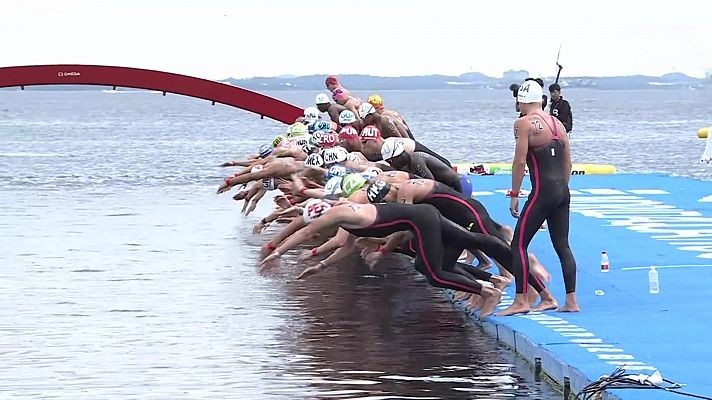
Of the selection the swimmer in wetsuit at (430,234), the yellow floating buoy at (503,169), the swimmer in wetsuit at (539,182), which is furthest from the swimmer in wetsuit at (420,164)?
the yellow floating buoy at (503,169)

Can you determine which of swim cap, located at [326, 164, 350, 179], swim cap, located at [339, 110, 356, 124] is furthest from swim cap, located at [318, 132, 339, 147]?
swim cap, located at [326, 164, 350, 179]

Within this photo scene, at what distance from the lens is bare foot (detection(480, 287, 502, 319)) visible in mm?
12586

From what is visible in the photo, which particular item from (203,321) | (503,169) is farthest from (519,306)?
(503,169)

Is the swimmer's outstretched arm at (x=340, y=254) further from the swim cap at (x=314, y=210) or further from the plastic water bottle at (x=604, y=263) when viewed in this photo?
the plastic water bottle at (x=604, y=263)

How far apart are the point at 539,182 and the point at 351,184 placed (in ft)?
6.75

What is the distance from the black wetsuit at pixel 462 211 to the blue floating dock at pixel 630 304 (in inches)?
29.8

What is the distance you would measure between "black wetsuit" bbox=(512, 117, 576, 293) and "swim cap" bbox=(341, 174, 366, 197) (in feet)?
5.96

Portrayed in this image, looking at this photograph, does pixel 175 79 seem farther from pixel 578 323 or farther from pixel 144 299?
pixel 578 323

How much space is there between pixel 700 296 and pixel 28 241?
11.4 meters

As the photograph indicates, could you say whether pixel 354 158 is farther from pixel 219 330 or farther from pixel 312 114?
pixel 312 114

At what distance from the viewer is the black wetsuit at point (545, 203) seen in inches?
473

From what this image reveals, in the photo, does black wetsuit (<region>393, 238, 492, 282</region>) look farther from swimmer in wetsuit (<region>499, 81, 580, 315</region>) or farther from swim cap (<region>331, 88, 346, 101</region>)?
swim cap (<region>331, 88, 346, 101</region>)

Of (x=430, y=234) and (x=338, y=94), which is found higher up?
(x=338, y=94)

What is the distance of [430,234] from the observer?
40.6 feet
